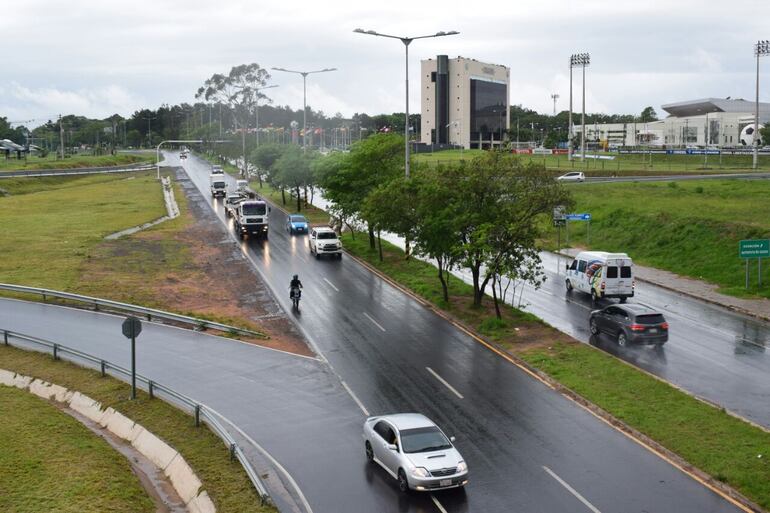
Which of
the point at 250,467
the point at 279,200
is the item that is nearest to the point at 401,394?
the point at 250,467

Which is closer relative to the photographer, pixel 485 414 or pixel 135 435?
pixel 135 435

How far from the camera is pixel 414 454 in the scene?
17922mm

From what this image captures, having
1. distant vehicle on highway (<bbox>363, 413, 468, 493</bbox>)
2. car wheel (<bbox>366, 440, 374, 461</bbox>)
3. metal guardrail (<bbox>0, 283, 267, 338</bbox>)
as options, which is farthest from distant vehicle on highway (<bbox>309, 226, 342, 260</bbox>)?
car wheel (<bbox>366, 440, 374, 461</bbox>)

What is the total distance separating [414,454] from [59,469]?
927cm

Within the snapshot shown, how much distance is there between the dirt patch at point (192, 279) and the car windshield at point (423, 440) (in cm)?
1201

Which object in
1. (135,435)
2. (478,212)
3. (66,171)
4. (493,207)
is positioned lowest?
(135,435)

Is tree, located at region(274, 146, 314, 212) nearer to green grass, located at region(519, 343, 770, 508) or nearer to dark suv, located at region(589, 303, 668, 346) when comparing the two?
dark suv, located at region(589, 303, 668, 346)

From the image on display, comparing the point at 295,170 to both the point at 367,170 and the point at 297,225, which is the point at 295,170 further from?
the point at 367,170

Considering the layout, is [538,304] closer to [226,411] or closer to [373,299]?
[373,299]

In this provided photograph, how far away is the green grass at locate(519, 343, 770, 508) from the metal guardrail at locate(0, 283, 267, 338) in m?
12.5

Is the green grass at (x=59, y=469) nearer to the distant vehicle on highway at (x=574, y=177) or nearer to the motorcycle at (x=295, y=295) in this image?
the motorcycle at (x=295, y=295)

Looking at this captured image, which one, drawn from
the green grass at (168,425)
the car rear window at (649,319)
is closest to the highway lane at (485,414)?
the green grass at (168,425)

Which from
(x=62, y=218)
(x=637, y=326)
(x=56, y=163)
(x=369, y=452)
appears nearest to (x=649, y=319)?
(x=637, y=326)

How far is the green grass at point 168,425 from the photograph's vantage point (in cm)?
1770
